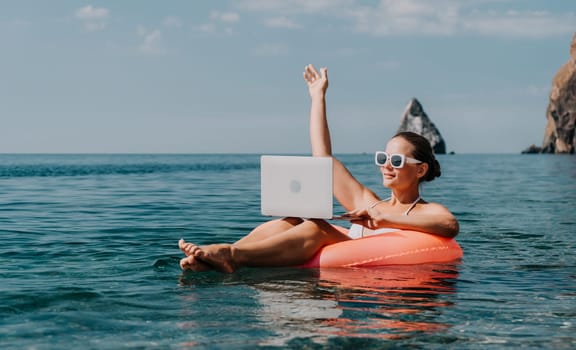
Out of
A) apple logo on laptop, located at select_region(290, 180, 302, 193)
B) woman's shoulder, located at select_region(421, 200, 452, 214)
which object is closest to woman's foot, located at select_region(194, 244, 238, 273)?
apple logo on laptop, located at select_region(290, 180, 302, 193)

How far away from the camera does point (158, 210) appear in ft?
42.4

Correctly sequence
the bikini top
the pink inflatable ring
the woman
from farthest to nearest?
the bikini top, the pink inflatable ring, the woman

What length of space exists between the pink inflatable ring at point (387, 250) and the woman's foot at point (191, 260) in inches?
40.1

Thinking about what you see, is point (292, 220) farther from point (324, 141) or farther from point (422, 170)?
point (422, 170)

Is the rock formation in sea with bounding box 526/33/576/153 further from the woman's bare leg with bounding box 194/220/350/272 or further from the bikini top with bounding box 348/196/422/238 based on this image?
the woman's bare leg with bounding box 194/220/350/272

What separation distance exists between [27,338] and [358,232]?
3326 mm

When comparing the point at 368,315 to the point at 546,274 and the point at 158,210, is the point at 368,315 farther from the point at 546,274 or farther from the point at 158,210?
the point at 158,210

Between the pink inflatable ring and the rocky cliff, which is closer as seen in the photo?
the pink inflatable ring

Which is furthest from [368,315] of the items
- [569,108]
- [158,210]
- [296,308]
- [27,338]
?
[569,108]

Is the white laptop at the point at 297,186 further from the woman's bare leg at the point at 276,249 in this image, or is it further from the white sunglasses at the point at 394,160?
the white sunglasses at the point at 394,160

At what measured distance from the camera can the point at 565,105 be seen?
102 m

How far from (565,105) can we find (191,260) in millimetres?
105797

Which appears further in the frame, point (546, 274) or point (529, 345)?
point (546, 274)

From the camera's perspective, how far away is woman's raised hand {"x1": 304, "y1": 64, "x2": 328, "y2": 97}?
6387mm
